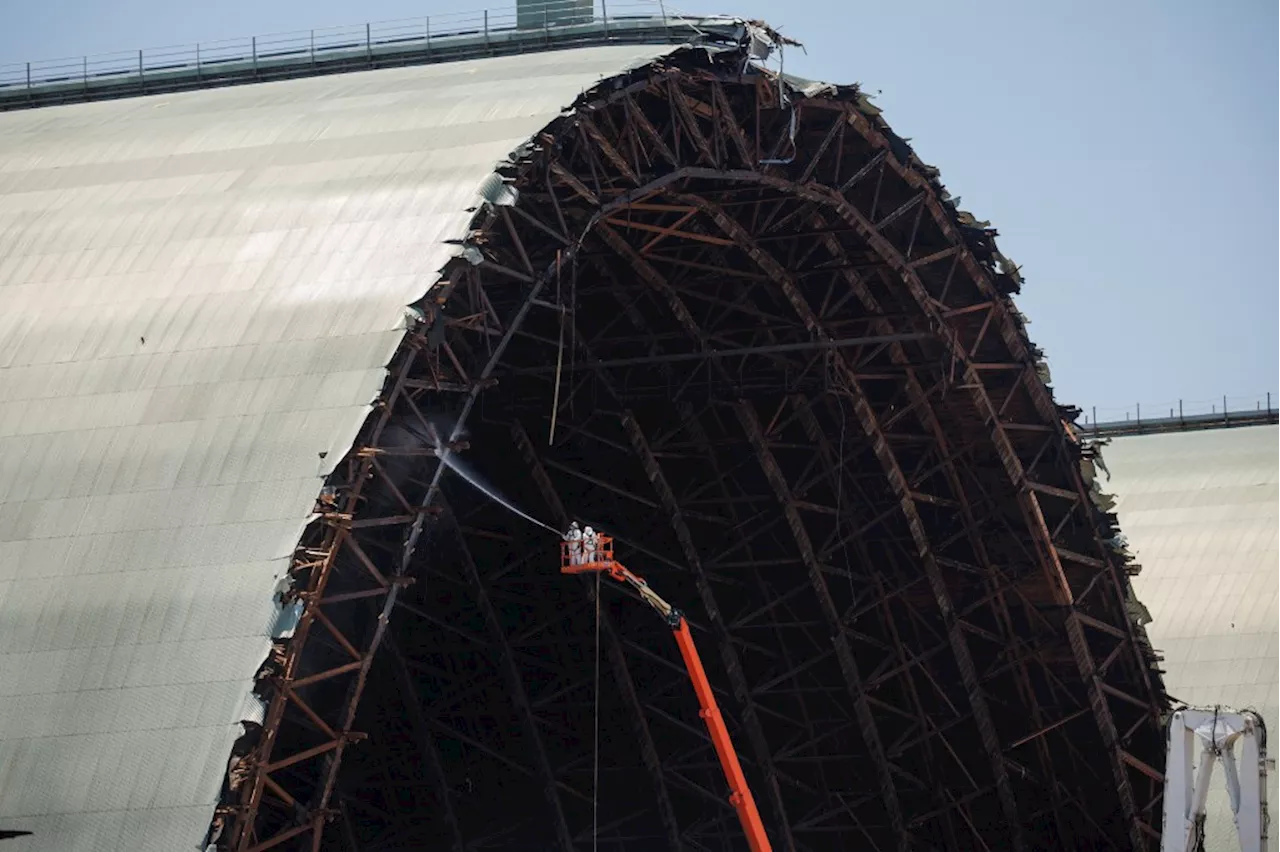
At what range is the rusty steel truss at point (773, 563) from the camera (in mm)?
46750

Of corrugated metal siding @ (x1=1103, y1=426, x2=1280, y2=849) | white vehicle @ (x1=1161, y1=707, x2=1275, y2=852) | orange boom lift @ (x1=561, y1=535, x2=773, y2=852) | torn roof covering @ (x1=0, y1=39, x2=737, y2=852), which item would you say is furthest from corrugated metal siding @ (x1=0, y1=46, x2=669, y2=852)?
corrugated metal siding @ (x1=1103, y1=426, x2=1280, y2=849)

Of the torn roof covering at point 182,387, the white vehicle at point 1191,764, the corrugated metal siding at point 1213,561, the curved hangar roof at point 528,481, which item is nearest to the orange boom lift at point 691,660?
the curved hangar roof at point 528,481

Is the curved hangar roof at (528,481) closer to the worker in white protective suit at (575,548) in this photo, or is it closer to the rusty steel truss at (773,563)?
the rusty steel truss at (773,563)

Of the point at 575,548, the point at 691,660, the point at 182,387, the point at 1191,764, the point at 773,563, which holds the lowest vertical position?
the point at 1191,764

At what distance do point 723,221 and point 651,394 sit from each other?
234 inches

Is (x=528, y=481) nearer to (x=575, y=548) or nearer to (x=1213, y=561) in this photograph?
(x=575, y=548)

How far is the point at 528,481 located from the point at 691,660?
11.8 m

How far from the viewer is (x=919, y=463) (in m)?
50.3

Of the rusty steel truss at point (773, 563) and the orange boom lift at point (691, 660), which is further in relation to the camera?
the rusty steel truss at point (773, 563)

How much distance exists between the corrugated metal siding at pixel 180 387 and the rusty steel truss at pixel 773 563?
633 centimetres

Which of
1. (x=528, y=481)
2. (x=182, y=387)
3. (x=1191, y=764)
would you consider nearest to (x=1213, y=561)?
(x=528, y=481)

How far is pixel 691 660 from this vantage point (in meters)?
40.0

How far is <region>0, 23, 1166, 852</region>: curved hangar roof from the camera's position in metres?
31.0

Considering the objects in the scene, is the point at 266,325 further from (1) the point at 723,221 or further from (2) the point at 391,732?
(2) the point at 391,732
